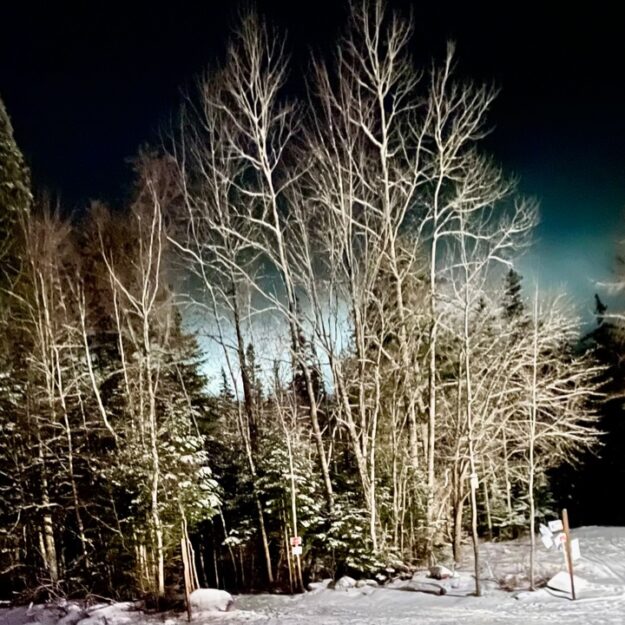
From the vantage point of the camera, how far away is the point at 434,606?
1287 cm

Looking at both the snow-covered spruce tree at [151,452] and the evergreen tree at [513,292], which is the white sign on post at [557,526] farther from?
the evergreen tree at [513,292]

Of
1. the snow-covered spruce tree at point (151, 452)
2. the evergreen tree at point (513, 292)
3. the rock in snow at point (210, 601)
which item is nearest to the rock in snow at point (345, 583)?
the rock in snow at point (210, 601)

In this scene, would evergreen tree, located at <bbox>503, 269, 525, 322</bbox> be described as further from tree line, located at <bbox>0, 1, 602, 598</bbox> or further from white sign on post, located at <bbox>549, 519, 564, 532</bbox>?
white sign on post, located at <bbox>549, 519, 564, 532</bbox>

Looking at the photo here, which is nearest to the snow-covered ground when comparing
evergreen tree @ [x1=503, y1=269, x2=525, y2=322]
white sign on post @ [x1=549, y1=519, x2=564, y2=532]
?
white sign on post @ [x1=549, y1=519, x2=564, y2=532]

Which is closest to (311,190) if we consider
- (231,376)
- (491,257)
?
(491,257)

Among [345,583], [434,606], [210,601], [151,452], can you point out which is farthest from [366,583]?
[151,452]

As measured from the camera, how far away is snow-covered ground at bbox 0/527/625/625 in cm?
1148

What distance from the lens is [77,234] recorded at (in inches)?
952

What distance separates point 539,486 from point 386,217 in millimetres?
14808

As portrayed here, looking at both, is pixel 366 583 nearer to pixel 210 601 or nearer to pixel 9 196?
pixel 210 601

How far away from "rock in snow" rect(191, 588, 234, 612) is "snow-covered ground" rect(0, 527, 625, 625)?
0.18m

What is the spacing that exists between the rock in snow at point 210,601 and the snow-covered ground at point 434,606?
18 cm

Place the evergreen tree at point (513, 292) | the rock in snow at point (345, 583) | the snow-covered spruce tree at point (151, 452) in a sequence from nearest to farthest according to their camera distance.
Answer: the rock in snow at point (345, 583) < the snow-covered spruce tree at point (151, 452) < the evergreen tree at point (513, 292)

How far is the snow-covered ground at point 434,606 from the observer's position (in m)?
11.5
